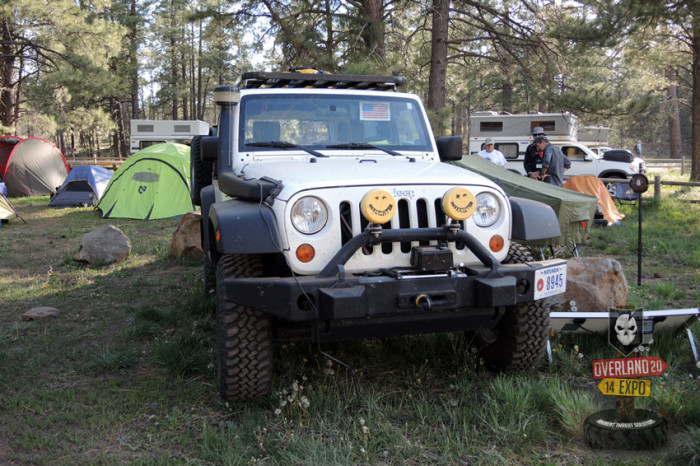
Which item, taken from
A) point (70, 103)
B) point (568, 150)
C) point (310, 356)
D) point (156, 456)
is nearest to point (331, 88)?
point (310, 356)

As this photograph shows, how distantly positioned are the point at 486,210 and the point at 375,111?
1552mm

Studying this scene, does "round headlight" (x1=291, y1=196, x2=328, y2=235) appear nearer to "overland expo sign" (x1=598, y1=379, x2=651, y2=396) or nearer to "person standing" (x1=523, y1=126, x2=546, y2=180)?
"overland expo sign" (x1=598, y1=379, x2=651, y2=396)

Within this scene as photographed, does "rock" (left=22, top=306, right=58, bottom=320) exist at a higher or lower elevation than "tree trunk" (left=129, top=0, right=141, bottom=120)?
lower

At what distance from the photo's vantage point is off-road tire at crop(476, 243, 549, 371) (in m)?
3.73

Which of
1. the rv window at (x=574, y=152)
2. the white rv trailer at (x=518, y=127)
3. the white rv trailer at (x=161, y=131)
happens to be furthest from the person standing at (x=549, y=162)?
the white rv trailer at (x=161, y=131)

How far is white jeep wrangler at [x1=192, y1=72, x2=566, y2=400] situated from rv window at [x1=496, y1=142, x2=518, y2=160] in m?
18.2

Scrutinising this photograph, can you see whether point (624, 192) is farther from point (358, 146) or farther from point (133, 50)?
point (133, 50)

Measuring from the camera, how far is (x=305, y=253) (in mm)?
3215

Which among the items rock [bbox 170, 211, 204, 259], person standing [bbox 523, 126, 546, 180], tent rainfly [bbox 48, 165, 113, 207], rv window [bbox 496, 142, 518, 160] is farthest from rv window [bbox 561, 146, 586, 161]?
rock [bbox 170, 211, 204, 259]

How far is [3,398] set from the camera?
371 cm

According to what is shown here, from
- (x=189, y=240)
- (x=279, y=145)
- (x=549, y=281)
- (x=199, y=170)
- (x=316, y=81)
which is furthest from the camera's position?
(x=189, y=240)

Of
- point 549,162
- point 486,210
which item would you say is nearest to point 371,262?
point 486,210

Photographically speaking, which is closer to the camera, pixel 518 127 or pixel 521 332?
pixel 521 332

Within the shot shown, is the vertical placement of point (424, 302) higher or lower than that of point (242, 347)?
higher
